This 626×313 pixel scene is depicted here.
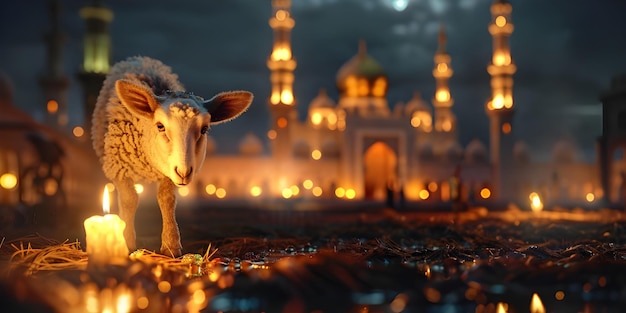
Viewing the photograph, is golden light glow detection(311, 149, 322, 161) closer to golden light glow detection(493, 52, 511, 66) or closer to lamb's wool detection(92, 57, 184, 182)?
golden light glow detection(493, 52, 511, 66)

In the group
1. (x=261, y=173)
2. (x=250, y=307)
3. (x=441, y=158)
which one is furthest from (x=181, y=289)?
(x=441, y=158)

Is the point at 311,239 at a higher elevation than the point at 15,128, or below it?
below

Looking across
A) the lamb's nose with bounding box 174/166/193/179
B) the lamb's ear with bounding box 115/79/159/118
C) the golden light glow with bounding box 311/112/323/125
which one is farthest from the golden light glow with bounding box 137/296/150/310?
the golden light glow with bounding box 311/112/323/125

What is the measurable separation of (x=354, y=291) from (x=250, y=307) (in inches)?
22.1

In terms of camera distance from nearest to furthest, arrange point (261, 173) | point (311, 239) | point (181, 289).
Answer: point (181, 289), point (311, 239), point (261, 173)

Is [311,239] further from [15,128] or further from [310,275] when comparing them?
[15,128]

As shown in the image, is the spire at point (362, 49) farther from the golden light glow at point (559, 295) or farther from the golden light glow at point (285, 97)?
the golden light glow at point (559, 295)

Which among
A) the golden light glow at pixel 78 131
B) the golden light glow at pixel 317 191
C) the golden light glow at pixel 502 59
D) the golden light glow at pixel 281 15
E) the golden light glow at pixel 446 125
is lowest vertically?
the golden light glow at pixel 317 191

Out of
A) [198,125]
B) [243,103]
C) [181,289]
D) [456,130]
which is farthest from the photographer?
[456,130]

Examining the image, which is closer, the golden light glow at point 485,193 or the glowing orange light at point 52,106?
the golden light glow at point 485,193

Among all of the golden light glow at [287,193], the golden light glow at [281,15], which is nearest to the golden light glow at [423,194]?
the golden light glow at [287,193]

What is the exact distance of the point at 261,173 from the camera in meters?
28.5

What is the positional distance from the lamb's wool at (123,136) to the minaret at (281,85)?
22830 mm

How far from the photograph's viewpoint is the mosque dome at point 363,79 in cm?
3156
